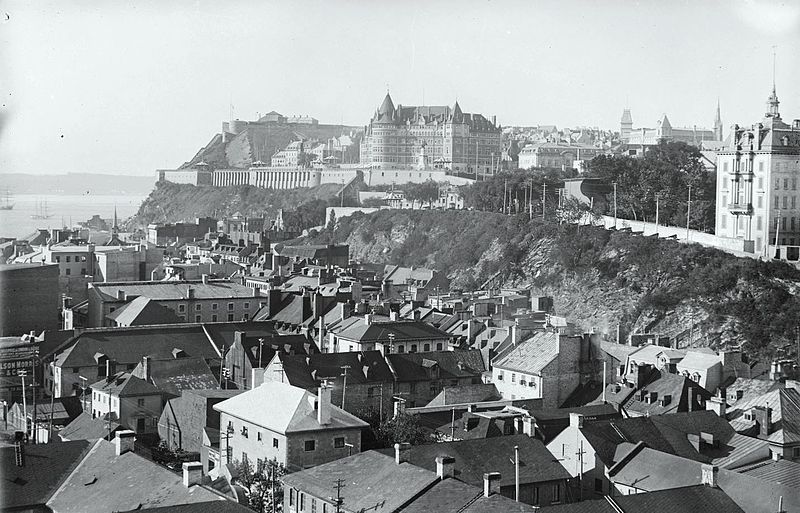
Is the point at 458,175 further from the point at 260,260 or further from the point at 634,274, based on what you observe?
the point at 634,274

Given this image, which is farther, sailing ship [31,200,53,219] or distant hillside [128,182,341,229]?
distant hillside [128,182,341,229]

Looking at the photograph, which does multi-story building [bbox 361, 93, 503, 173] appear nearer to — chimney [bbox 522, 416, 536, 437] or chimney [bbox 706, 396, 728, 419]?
chimney [bbox 706, 396, 728, 419]

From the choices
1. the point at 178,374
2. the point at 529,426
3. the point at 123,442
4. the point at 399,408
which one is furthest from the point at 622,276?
the point at 123,442

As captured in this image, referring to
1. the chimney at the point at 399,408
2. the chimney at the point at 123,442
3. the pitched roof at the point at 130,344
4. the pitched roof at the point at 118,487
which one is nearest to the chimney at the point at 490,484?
the pitched roof at the point at 118,487

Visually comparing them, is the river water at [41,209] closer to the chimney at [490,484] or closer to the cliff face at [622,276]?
the cliff face at [622,276]

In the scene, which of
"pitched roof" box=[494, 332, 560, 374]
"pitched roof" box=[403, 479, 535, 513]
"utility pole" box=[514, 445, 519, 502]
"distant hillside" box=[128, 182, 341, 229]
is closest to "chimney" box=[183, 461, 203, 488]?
"pitched roof" box=[403, 479, 535, 513]

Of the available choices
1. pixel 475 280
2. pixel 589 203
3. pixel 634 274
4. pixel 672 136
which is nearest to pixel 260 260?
pixel 475 280
